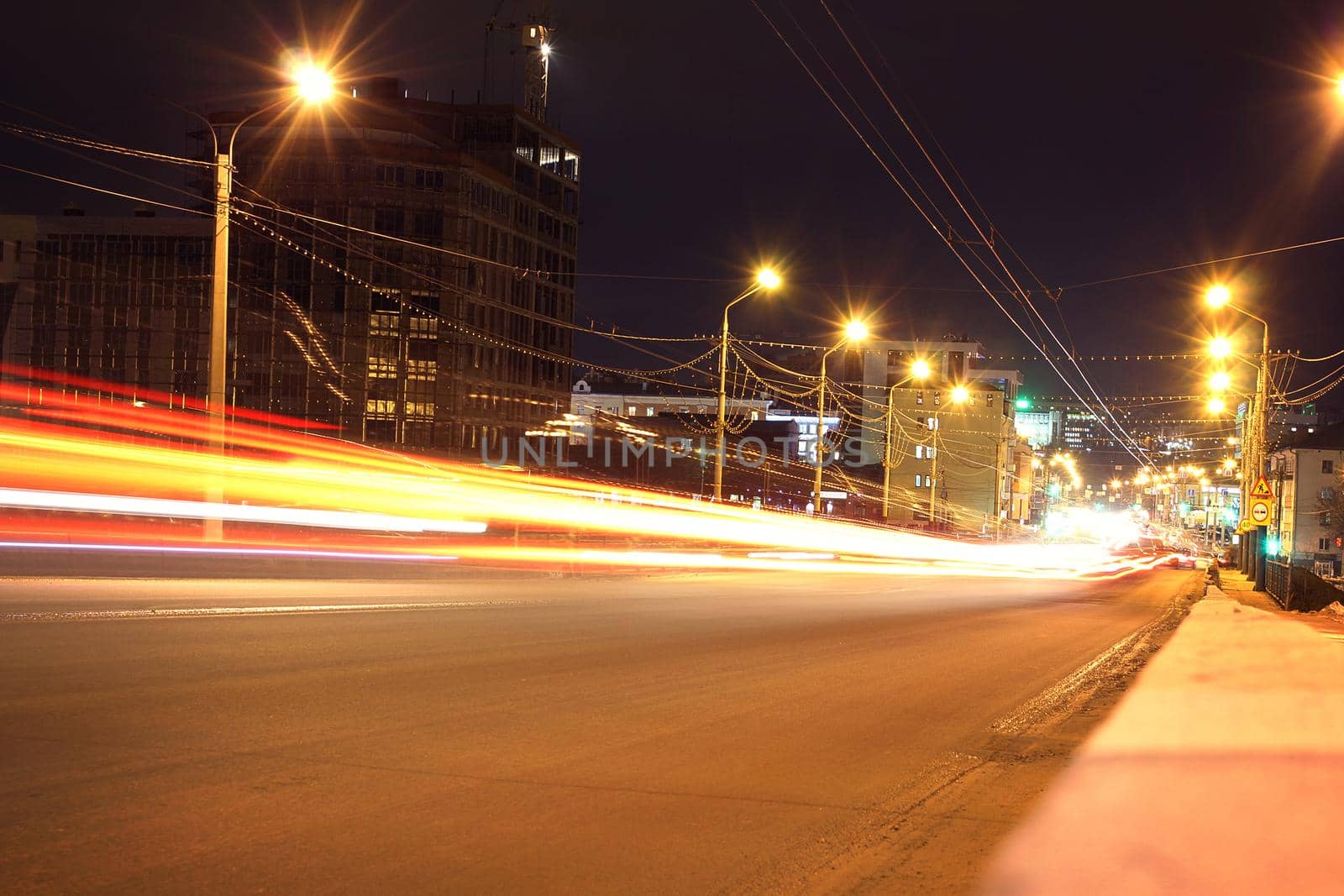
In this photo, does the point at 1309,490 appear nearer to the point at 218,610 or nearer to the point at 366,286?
the point at 366,286

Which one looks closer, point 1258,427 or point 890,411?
point 1258,427

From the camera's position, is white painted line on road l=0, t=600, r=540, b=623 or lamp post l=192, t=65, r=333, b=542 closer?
white painted line on road l=0, t=600, r=540, b=623

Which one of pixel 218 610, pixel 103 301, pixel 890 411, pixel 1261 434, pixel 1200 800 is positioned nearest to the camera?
pixel 1200 800

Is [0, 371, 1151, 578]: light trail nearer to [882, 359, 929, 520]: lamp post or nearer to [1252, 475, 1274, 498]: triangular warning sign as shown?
[882, 359, 929, 520]: lamp post

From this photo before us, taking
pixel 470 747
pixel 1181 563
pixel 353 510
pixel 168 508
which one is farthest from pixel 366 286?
pixel 470 747

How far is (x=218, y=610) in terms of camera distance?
14383 mm

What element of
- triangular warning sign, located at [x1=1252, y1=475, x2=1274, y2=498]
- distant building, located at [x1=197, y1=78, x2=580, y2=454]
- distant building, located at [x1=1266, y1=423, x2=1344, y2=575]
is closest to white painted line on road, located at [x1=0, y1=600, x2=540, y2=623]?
triangular warning sign, located at [x1=1252, y1=475, x2=1274, y2=498]

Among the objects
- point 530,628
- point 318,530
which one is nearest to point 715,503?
point 318,530

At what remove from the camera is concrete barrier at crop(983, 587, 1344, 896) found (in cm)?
523

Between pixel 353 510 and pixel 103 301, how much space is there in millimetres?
50150

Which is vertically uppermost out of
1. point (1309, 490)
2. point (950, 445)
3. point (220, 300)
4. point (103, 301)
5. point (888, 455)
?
point (103, 301)

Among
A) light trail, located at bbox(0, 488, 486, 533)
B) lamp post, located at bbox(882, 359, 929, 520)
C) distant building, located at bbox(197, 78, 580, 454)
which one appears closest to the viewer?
light trail, located at bbox(0, 488, 486, 533)

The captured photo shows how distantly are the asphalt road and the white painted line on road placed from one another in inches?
3.4

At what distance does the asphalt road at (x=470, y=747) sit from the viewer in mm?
5426
